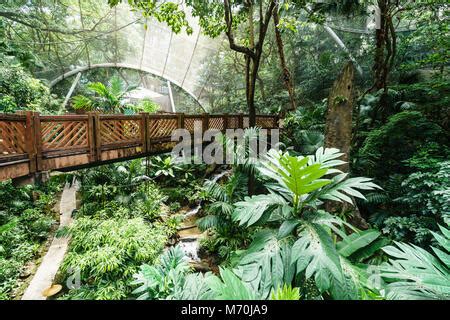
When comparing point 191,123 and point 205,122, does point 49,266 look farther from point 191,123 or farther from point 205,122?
point 205,122

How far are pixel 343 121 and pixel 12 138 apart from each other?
4.79 metres

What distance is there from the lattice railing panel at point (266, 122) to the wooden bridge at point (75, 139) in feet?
12.6

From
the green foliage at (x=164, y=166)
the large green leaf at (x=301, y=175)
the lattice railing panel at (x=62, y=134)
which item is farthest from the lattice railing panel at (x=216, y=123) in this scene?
the large green leaf at (x=301, y=175)

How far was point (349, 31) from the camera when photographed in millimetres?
10102

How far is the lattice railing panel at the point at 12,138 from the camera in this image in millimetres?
2906

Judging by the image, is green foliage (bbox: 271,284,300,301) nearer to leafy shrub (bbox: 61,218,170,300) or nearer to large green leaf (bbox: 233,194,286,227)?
large green leaf (bbox: 233,194,286,227)

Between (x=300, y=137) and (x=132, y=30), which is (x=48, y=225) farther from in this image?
(x=132, y=30)

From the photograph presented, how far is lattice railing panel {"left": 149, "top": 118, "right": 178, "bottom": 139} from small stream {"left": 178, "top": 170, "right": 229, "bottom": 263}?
2.45 meters

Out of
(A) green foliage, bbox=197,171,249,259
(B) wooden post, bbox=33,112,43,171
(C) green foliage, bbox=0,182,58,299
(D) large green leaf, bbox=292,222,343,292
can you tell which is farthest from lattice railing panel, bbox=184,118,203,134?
(D) large green leaf, bbox=292,222,343,292

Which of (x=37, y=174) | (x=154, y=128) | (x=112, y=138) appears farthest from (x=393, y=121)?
(x=37, y=174)

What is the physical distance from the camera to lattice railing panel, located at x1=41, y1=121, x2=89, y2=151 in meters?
3.43

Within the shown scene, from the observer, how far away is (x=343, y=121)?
11.4 feet

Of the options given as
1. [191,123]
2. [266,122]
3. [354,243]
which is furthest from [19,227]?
[266,122]

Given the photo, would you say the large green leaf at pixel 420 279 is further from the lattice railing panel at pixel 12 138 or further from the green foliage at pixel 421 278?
the lattice railing panel at pixel 12 138
